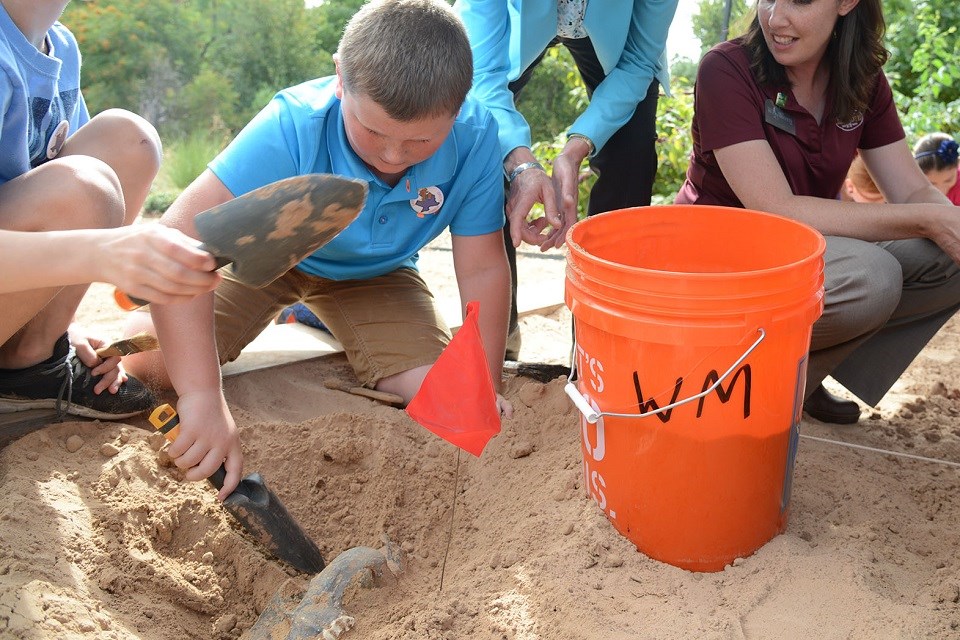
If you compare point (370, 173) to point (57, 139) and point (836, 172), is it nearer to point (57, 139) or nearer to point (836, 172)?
point (57, 139)

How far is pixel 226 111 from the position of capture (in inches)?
300

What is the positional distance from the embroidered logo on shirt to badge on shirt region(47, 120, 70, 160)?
77.9 inches

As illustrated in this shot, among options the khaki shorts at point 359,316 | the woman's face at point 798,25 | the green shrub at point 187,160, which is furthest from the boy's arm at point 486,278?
the green shrub at point 187,160

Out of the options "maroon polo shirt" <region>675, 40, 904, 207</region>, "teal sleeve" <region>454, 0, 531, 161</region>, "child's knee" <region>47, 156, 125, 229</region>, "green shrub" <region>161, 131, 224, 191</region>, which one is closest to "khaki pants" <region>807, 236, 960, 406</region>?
"maroon polo shirt" <region>675, 40, 904, 207</region>

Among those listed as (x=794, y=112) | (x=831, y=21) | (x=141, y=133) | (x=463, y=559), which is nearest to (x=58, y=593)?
(x=463, y=559)

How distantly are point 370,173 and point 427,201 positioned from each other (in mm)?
190

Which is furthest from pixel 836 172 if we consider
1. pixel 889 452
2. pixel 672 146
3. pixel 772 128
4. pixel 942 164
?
pixel 672 146

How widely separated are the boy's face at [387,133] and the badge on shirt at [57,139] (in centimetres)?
65

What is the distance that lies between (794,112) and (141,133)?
170 centimetres

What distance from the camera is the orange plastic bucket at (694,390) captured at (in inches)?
57.0

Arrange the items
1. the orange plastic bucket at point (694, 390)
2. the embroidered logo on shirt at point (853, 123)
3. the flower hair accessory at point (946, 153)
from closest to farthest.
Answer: the orange plastic bucket at point (694, 390)
the embroidered logo on shirt at point (853, 123)
the flower hair accessory at point (946, 153)

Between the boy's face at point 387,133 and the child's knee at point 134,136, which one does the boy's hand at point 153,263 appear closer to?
the boy's face at point 387,133

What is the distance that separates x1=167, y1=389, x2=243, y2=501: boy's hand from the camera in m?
1.72

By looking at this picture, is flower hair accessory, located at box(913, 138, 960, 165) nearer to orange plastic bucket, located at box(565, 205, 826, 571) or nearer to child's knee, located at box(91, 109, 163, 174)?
orange plastic bucket, located at box(565, 205, 826, 571)
